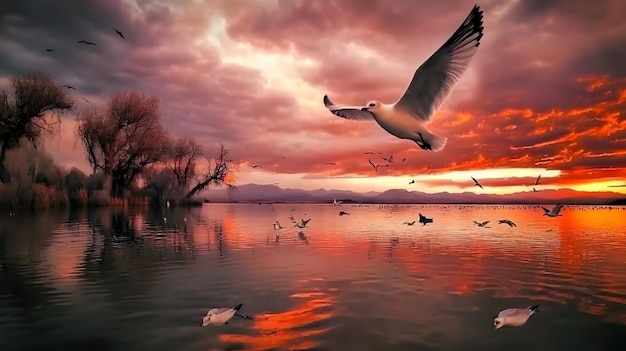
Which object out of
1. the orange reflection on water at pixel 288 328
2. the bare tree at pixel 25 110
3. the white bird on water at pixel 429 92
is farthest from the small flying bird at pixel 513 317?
the bare tree at pixel 25 110

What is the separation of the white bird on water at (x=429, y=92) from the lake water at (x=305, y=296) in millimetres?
1711

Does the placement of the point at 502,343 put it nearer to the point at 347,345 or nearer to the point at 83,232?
the point at 347,345

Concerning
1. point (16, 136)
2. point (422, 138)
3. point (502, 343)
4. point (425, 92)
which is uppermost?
point (16, 136)

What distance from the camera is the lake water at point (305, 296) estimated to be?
3936 mm

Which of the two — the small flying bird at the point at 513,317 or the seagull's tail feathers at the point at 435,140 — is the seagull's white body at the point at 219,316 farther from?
the small flying bird at the point at 513,317

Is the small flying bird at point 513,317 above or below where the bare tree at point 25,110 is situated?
below

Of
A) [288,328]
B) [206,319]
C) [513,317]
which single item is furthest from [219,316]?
[513,317]

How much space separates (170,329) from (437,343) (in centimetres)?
223

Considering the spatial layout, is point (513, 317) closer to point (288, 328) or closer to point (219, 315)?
point (288, 328)

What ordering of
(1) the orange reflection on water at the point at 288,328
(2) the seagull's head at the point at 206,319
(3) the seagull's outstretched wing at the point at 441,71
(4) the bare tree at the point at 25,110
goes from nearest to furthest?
(3) the seagull's outstretched wing at the point at 441,71, (1) the orange reflection on water at the point at 288,328, (2) the seagull's head at the point at 206,319, (4) the bare tree at the point at 25,110

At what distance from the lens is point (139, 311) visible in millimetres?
4672

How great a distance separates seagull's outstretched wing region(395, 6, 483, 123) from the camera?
3.01 meters

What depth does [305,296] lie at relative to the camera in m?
5.29

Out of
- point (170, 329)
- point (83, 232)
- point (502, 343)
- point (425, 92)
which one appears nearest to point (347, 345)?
point (502, 343)
